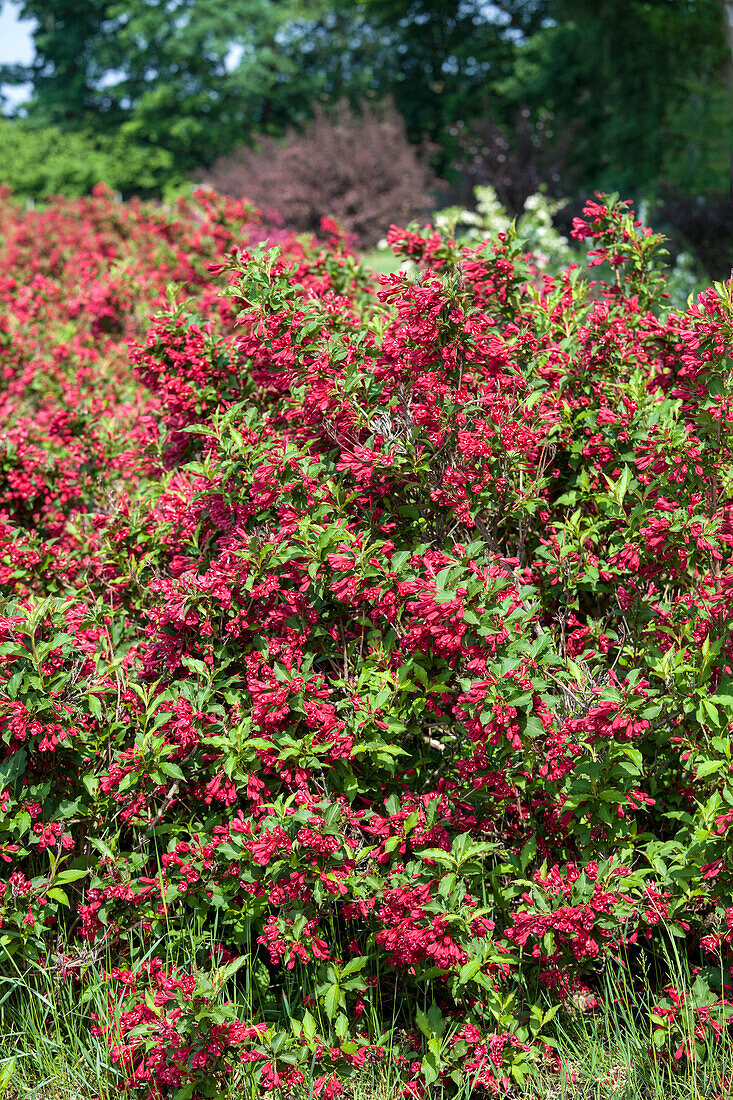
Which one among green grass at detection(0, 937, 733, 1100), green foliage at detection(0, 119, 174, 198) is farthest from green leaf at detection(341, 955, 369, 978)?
green foliage at detection(0, 119, 174, 198)

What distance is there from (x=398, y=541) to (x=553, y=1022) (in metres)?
1.47

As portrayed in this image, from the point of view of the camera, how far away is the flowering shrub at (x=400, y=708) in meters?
2.27

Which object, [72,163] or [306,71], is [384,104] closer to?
[306,71]

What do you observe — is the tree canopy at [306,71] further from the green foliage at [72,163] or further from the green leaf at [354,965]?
the green leaf at [354,965]

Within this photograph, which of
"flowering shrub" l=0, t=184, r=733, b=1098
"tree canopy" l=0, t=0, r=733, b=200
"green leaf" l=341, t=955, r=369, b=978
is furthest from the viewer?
"tree canopy" l=0, t=0, r=733, b=200

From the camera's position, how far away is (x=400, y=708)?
2430 millimetres

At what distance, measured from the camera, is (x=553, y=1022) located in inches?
98.3

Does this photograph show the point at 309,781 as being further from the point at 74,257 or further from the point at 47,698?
the point at 74,257

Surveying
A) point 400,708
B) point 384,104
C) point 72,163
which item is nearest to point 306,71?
point 384,104

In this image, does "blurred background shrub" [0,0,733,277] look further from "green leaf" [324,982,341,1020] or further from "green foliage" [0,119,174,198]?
"green leaf" [324,982,341,1020]

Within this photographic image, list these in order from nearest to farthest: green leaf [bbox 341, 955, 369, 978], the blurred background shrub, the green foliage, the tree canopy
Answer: green leaf [bbox 341, 955, 369, 978] → the blurred background shrub → the tree canopy → the green foliage

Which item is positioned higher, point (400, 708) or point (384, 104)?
point (384, 104)

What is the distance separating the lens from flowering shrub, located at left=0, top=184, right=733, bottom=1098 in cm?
227

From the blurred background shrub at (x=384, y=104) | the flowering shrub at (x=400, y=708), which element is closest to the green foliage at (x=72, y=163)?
the blurred background shrub at (x=384, y=104)
